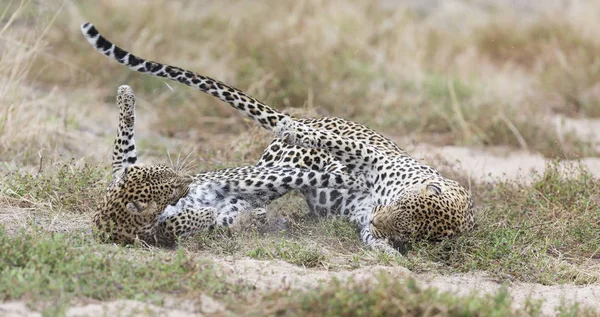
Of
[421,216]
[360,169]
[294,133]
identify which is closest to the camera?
[421,216]

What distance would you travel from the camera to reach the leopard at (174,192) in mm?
6438

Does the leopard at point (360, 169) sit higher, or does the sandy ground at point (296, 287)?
the leopard at point (360, 169)

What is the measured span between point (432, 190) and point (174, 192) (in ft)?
6.07

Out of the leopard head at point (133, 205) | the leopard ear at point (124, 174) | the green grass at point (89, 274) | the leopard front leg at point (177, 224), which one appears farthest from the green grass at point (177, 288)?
the leopard front leg at point (177, 224)

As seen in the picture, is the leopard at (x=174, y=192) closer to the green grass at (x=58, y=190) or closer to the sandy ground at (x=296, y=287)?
the green grass at (x=58, y=190)

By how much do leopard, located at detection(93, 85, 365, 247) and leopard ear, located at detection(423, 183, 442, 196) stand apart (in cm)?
78

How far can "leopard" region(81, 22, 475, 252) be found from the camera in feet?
21.9

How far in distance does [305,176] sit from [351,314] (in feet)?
8.29

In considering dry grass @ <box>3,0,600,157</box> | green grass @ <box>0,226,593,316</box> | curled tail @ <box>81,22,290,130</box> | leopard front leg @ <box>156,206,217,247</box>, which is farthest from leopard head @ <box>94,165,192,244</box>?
dry grass @ <box>3,0,600,157</box>

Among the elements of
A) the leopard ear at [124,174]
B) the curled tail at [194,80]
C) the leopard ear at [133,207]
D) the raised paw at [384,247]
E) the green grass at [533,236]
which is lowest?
the green grass at [533,236]

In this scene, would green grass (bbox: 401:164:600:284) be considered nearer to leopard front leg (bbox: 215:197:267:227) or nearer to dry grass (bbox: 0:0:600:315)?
dry grass (bbox: 0:0:600:315)

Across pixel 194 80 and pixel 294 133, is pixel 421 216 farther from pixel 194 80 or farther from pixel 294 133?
pixel 194 80

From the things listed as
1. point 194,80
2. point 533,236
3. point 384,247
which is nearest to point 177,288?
point 384,247

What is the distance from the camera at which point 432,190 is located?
6773 mm
